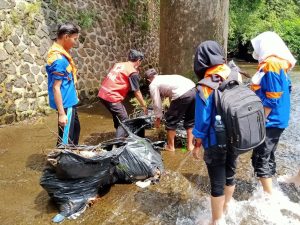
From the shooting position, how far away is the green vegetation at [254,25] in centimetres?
1916

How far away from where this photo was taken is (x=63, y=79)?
4.02 m

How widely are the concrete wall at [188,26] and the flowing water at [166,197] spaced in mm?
1946

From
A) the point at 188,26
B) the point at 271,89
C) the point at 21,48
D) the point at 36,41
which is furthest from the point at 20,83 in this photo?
the point at 271,89

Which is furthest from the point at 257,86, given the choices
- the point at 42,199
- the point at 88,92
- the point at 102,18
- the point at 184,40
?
the point at 102,18

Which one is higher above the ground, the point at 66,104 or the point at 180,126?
the point at 66,104

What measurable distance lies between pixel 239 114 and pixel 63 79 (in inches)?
83.9

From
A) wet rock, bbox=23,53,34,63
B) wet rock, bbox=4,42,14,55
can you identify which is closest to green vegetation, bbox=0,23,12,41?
wet rock, bbox=4,42,14,55

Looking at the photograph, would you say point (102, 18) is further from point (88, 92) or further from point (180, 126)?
point (180, 126)

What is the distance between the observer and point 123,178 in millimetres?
4137

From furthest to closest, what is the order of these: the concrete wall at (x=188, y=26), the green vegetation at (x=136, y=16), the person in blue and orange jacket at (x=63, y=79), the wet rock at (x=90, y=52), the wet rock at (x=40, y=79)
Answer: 1. the green vegetation at (x=136, y=16)
2. the wet rock at (x=90, y=52)
3. the wet rock at (x=40, y=79)
4. the concrete wall at (x=188, y=26)
5. the person in blue and orange jacket at (x=63, y=79)

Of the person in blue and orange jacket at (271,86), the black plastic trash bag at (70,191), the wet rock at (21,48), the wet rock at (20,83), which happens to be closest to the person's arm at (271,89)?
the person in blue and orange jacket at (271,86)

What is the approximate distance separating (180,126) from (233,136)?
2.84 metres

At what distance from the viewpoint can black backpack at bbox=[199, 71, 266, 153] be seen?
272cm

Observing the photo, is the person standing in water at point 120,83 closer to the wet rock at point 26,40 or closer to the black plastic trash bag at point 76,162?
the black plastic trash bag at point 76,162
